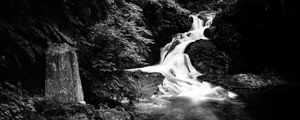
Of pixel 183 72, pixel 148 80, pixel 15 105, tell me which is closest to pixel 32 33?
pixel 15 105

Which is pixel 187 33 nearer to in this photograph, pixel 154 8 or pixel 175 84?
pixel 154 8

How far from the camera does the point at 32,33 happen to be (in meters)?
5.74

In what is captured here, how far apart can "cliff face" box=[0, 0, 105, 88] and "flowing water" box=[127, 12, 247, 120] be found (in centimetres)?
355

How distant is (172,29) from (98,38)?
11041 millimetres

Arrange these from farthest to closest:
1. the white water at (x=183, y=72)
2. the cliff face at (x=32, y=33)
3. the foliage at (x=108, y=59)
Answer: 1. the white water at (x=183, y=72)
2. the foliage at (x=108, y=59)
3. the cliff face at (x=32, y=33)

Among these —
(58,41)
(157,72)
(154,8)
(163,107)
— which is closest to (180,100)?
(163,107)

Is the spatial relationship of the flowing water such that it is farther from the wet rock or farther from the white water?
the wet rock

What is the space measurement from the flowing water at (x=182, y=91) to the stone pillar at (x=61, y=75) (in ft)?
10.2

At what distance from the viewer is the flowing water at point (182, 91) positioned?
28.7 feet

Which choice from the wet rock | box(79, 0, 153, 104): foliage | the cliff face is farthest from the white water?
the cliff face

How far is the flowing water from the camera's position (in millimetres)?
8750

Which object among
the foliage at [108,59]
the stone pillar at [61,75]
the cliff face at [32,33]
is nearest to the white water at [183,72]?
the foliage at [108,59]

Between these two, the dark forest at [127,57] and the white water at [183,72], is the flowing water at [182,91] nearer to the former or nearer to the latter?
the white water at [183,72]

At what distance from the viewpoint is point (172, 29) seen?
17828 millimetres
